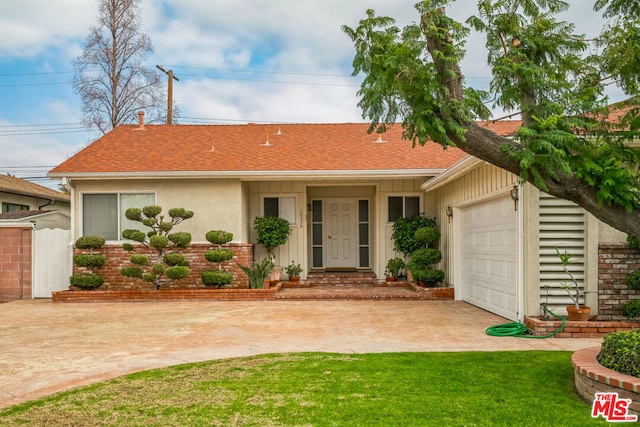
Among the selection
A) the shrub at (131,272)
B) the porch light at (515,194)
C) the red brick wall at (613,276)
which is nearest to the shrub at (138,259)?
the shrub at (131,272)

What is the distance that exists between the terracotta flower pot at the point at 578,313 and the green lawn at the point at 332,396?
75.9 inches

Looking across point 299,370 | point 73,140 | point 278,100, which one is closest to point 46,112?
point 73,140

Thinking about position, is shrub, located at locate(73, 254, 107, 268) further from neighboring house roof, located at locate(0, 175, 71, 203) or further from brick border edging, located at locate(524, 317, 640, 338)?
brick border edging, located at locate(524, 317, 640, 338)

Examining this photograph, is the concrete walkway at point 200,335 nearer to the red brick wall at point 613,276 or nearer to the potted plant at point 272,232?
the red brick wall at point 613,276

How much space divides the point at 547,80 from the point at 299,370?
3.77 m

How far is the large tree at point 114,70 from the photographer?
880 inches

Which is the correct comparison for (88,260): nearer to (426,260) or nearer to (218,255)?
(218,255)

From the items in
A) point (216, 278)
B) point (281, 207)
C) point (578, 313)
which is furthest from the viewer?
point (281, 207)

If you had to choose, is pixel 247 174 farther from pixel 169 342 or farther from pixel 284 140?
pixel 169 342

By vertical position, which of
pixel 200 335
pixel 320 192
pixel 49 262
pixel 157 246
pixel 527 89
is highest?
pixel 527 89

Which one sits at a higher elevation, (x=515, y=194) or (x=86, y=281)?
(x=515, y=194)

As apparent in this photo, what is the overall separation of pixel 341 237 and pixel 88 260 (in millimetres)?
6959

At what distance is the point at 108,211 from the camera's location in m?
14.2

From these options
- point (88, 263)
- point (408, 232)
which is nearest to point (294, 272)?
point (408, 232)
